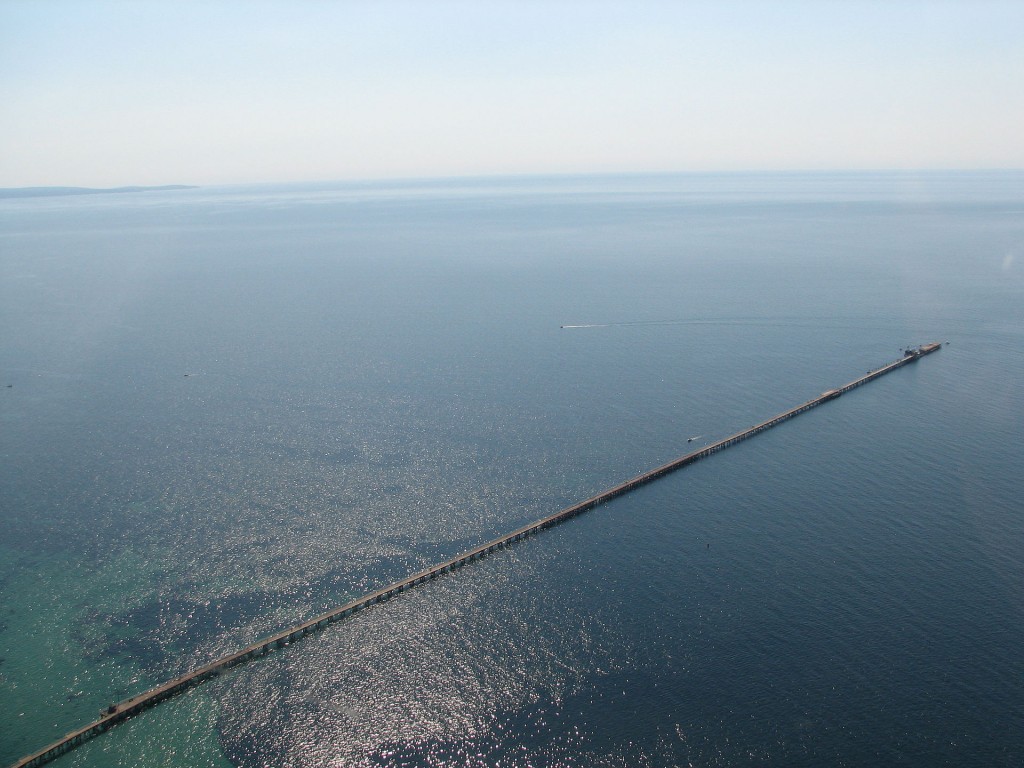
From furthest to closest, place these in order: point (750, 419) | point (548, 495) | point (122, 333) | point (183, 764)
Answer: point (122, 333) → point (750, 419) → point (548, 495) → point (183, 764)

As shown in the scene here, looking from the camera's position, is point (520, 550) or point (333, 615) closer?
point (333, 615)

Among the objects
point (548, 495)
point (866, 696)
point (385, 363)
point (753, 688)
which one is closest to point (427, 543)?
point (548, 495)

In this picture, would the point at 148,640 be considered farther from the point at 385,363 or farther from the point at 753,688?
the point at 385,363

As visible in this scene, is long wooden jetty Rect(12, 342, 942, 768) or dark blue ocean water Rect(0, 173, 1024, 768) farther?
dark blue ocean water Rect(0, 173, 1024, 768)

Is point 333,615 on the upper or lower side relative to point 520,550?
upper
